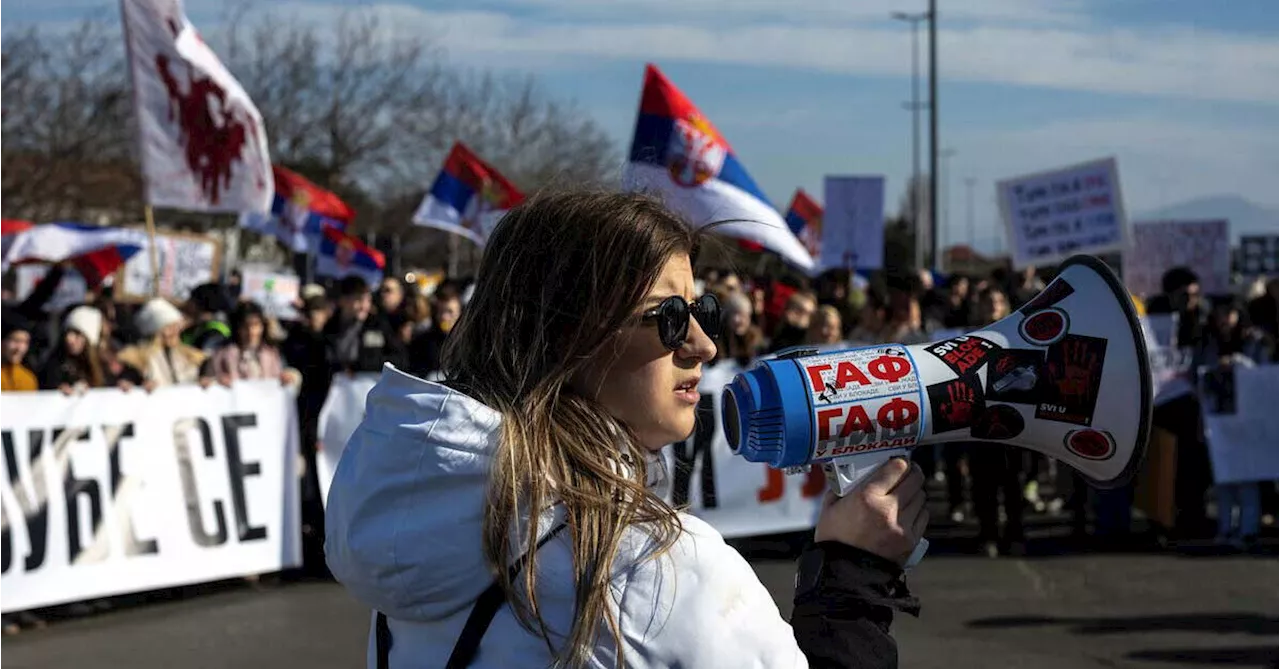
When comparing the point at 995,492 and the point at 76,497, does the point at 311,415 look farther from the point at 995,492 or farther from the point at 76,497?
the point at 995,492

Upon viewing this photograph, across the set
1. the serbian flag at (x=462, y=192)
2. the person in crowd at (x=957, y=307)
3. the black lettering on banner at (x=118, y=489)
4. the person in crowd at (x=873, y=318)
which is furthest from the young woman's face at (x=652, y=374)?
the serbian flag at (x=462, y=192)

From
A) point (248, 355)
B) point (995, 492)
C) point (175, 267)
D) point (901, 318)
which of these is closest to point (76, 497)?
point (248, 355)

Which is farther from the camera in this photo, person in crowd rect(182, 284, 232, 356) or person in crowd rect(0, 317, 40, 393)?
person in crowd rect(182, 284, 232, 356)

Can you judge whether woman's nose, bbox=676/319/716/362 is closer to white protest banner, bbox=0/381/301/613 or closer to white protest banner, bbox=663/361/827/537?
white protest banner, bbox=0/381/301/613

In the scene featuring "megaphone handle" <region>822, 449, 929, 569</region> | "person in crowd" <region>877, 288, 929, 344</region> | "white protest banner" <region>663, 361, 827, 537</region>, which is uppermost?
"megaphone handle" <region>822, 449, 929, 569</region>

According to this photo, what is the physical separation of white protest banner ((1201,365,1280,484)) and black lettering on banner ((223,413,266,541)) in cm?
629

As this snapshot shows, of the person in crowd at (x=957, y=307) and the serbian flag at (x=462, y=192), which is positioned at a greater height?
the serbian flag at (x=462, y=192)

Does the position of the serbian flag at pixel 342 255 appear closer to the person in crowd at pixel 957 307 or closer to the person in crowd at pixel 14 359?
the person in crowd at pixel 957 307

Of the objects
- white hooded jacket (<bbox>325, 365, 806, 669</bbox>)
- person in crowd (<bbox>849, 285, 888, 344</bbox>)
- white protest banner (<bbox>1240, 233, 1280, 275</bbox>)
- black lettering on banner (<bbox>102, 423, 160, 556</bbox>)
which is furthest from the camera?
white protest banner (<bbox>1240, 233, 1280, 275</bbox>)

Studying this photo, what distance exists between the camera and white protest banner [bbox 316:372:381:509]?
30.6 feet

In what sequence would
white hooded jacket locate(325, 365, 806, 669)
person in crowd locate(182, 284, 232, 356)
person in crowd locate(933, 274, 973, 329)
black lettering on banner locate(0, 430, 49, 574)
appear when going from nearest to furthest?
white hooded jacket locate(325, 365, 806, 669) → black lettering on banner locate(0, 430, 49, 574) → person in crowd locate(182, 284, 232, 356) → person in crowd locate(933, 274, 973, 329)

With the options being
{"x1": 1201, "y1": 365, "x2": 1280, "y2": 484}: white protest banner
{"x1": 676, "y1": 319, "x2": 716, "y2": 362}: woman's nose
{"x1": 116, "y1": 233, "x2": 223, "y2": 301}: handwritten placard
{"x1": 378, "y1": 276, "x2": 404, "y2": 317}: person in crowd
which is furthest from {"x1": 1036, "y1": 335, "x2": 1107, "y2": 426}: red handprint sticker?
{"x1": 116, "y1": 233, "x2": 223, "y2": 301}: handwritten placard

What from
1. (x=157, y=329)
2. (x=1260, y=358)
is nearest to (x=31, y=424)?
(x=157, y=329)

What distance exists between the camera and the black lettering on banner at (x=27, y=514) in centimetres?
764
